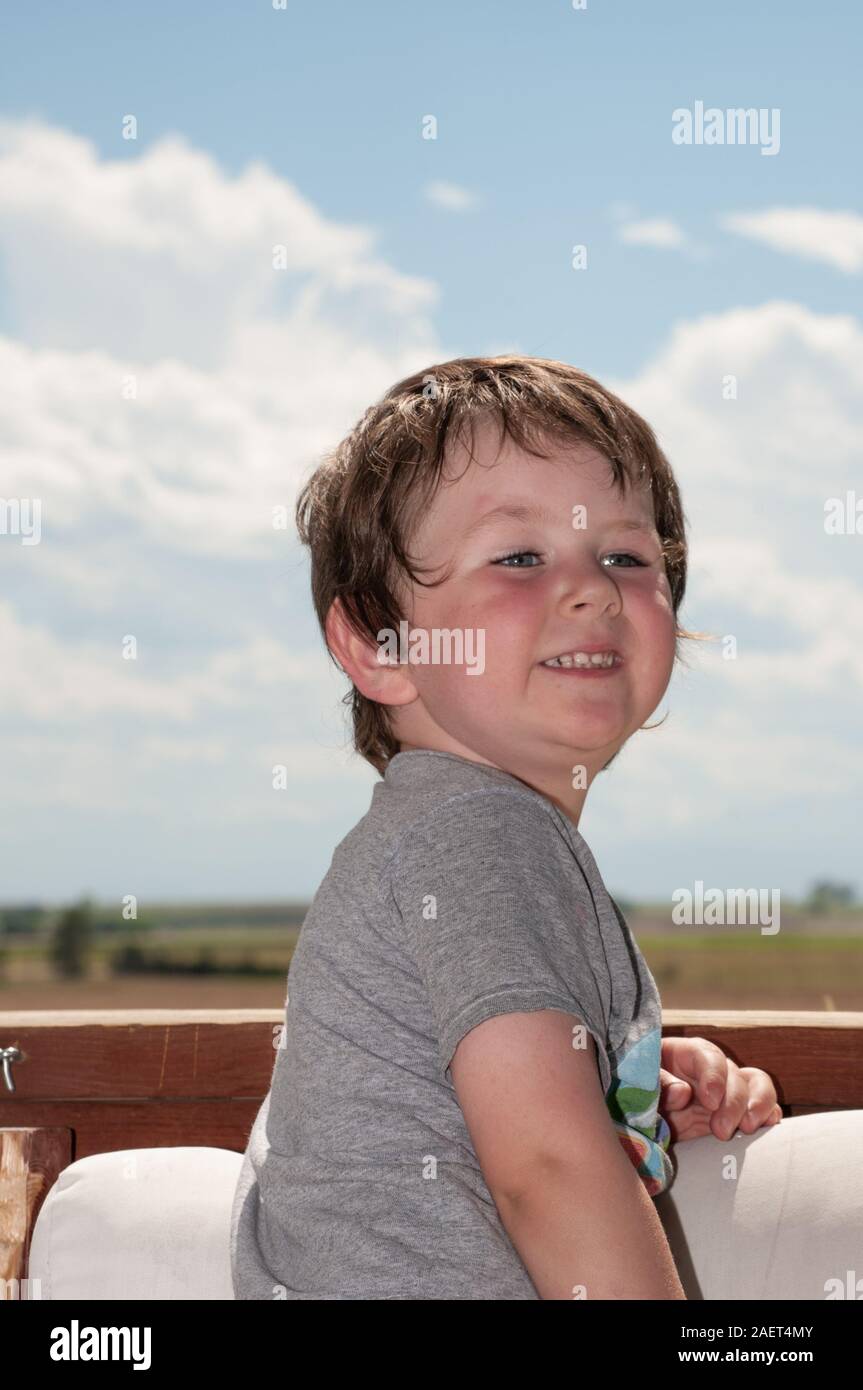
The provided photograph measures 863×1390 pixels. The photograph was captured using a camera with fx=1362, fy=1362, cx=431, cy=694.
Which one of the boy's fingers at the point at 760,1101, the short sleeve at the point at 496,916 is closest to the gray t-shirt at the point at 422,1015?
the short sleeve at the point at 496,916


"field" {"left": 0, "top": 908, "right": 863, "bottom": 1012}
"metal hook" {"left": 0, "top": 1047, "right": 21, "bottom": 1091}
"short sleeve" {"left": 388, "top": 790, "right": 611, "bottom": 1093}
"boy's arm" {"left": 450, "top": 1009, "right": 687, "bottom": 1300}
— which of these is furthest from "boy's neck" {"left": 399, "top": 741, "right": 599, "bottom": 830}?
"field" {"left": 0, "top": 908, "right": 863, "bottom": 1012}

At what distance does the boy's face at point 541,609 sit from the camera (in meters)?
1.13

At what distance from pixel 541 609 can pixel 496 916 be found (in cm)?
29

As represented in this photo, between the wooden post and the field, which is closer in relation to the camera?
the wooden post

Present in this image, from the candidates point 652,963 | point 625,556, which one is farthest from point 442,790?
point 652,963

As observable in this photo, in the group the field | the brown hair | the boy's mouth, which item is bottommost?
the field

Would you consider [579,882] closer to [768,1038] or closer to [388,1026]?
[388,1026]

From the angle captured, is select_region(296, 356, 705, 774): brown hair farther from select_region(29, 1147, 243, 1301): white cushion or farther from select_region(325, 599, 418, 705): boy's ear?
select_region(29, 1147, 243, 1301): white cushion

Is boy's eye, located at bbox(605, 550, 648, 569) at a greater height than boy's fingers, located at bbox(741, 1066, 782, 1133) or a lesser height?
greater

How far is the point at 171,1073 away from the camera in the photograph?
1570 millimetres

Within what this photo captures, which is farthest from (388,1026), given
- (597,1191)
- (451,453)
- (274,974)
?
(274,974)

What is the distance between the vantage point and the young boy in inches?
35.8

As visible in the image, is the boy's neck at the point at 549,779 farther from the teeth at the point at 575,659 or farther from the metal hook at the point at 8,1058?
the metal hook at the point at 8,1058

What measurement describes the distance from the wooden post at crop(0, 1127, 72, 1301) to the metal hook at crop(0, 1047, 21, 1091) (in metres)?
0.06
